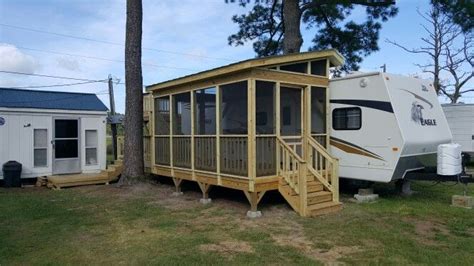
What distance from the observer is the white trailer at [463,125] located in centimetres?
1491

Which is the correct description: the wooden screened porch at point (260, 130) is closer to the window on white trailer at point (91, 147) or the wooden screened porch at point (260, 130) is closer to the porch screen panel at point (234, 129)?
the porch screen panel at point (234, 129)

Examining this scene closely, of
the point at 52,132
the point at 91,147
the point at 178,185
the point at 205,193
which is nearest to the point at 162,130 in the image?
the point at 178,185

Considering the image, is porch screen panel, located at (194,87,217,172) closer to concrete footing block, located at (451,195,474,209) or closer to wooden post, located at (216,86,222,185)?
wooden post, located at (216,86,222,185)

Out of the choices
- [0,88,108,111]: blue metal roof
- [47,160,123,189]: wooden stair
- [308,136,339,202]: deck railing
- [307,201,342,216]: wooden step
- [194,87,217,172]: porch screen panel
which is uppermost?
[0,88,108,111]: blue metal roof

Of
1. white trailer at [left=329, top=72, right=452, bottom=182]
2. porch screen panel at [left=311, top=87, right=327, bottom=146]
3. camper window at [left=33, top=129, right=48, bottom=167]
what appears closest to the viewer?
white trailer at [left=329, top=72, right=452, bottom=182]

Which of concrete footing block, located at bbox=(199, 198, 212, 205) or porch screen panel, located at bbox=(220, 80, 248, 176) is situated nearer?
porch screen panel, located at bbox=(220, 80, 248, 176)

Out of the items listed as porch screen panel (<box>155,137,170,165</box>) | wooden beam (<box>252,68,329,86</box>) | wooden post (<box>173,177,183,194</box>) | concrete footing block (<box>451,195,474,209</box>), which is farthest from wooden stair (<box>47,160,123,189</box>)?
concrete footing block (<box>451,195,474,209</box>)

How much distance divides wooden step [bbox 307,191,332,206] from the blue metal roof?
790 centimetres

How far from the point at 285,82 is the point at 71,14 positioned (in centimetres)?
1012

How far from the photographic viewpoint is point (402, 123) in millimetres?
7914

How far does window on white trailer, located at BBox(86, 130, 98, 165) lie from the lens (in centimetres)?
1252

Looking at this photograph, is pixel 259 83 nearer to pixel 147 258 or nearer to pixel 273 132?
pixel 273 132

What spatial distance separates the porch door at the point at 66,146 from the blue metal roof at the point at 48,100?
47cm

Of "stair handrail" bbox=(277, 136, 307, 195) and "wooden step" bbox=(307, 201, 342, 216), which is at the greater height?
"stair handrail" bbox=(277, 136, 307, 195)
